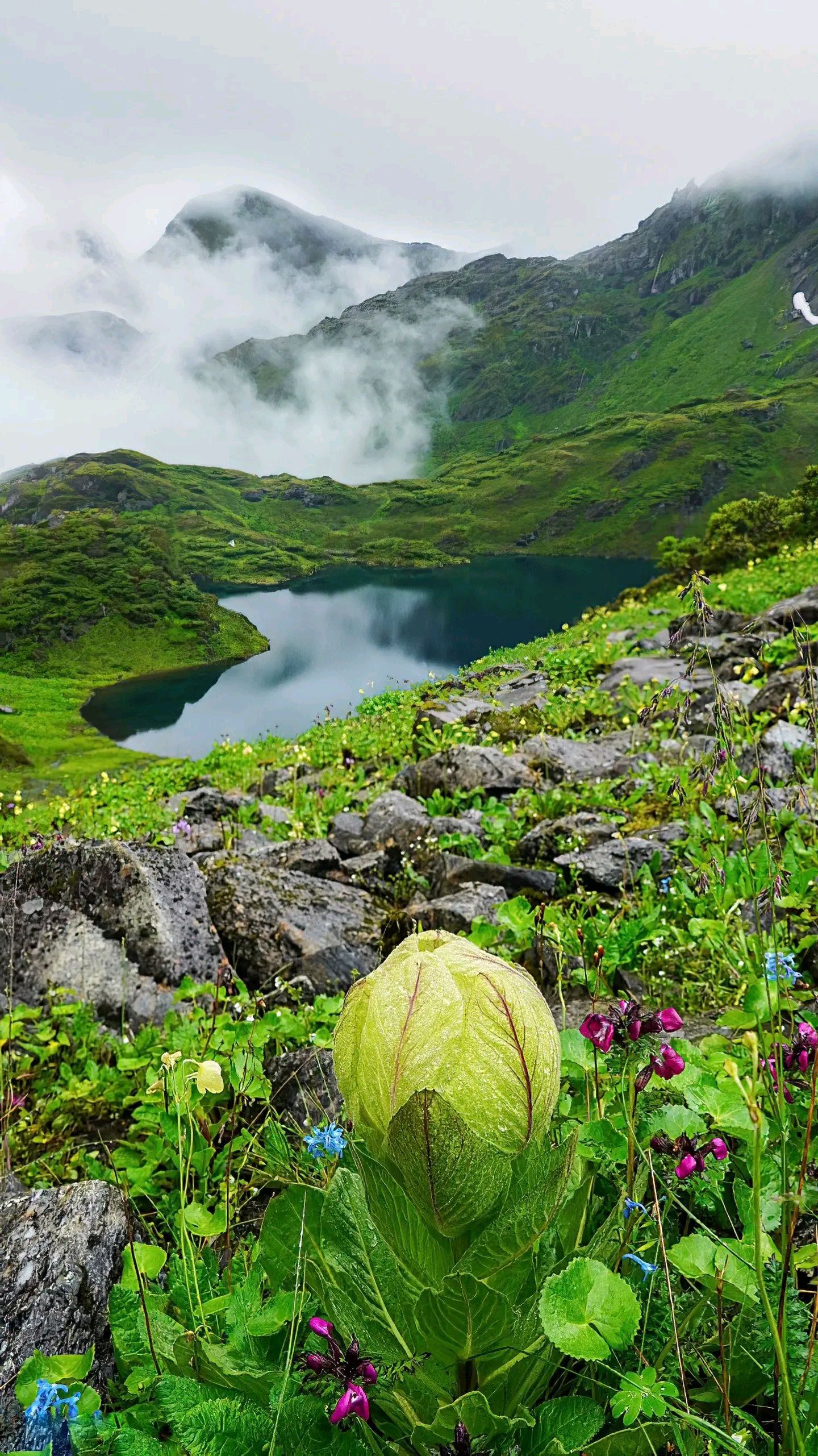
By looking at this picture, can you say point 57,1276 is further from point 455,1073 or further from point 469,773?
point 469,773

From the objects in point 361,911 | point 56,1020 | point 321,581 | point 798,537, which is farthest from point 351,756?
point 321,581

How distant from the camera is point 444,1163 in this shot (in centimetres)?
110

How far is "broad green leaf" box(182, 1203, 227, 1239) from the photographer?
216 centimetres

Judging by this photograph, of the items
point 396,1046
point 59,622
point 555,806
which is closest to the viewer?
point 396,1046

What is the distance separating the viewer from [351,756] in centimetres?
1472

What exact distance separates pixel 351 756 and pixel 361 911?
337 inches

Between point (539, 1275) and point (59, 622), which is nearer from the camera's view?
point (539, 1275)

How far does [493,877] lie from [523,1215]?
5.09m

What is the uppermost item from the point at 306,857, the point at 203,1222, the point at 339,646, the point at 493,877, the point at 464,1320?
the point at 464,1320

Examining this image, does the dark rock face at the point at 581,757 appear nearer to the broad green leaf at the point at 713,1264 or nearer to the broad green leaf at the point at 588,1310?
the broad green leaf at the point at 713,1264

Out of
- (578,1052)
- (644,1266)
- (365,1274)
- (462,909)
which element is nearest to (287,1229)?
(365,1274)

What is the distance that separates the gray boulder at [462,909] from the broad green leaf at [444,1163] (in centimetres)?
378

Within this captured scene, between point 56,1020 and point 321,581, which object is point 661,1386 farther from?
point 321,581

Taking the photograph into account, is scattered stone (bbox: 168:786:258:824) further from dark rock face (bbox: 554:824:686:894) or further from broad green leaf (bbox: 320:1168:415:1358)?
broad green leaf (bbox: 320:1168:415:1358)
